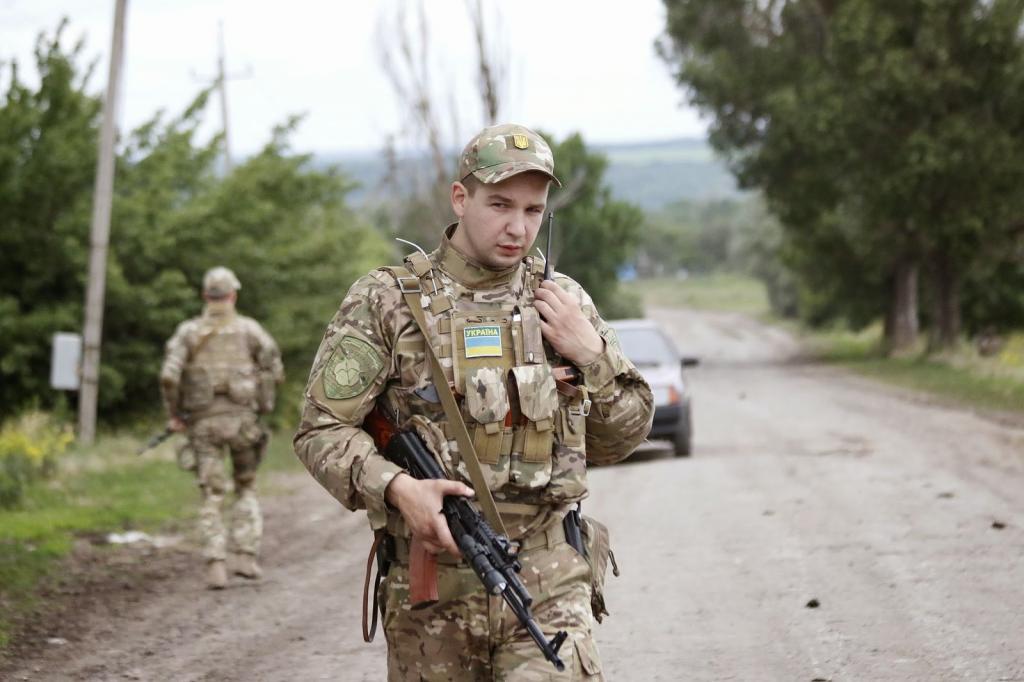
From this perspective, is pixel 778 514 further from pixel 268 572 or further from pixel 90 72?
pixel 90 72

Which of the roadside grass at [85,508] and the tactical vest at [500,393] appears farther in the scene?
the roadside grass at [85,508]

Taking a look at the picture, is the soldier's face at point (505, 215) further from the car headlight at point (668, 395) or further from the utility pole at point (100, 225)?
the utility pole at point (100, 225)

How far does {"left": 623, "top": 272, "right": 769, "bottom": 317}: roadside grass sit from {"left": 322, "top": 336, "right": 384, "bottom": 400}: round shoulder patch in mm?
83874

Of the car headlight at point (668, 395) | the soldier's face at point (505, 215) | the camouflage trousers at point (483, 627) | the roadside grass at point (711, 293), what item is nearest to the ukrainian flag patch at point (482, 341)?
the soldier's face at point (505, 215)

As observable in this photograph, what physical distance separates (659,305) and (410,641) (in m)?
107

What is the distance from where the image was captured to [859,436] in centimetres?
1722

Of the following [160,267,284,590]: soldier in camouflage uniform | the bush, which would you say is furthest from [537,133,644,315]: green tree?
[160,267,284,590]: soldier in camouflage uniform

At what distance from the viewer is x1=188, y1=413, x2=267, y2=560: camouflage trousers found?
30.6 ft

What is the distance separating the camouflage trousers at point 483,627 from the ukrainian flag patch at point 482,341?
1.65 feet

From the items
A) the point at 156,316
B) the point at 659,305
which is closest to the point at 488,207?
the point at 156,316

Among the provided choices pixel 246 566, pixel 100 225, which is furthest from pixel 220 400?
pixel 100 225

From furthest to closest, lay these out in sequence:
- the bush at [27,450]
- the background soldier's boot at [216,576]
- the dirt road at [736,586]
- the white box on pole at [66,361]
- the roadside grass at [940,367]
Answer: the roadside grass at [940,367], the white box on pole at [66,361], the bush at [27,450], the background soldier's boot at [216,576], the dirt road at [736,586]

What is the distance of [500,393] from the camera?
11.2 feet

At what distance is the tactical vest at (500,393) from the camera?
11.2ft
